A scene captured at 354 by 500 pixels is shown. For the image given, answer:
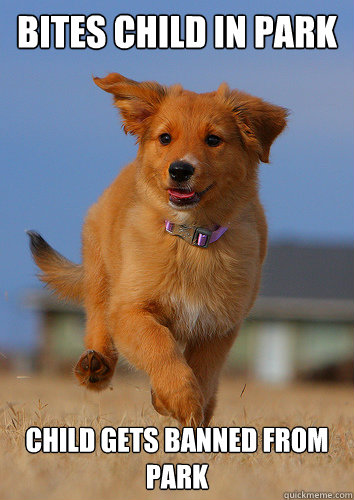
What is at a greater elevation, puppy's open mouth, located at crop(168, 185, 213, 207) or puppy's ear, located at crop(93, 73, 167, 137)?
puppy's ear, located at crop(93, 73, 167, 137)

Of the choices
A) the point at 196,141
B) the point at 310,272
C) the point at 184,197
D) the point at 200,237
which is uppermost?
the point at 310,272

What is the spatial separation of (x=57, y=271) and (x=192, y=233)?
1700mm

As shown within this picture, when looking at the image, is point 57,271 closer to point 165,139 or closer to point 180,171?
point 165,139

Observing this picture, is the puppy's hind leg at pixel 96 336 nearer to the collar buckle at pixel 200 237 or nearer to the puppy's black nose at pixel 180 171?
the collar buckle at pixel 200 237

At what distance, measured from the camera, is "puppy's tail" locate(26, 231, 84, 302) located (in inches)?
239

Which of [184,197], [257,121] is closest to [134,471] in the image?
[184,197]

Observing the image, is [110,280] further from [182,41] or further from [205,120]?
[182,41]

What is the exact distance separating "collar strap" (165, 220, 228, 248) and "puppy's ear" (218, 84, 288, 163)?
21.2 inches

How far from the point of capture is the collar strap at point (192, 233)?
479cm

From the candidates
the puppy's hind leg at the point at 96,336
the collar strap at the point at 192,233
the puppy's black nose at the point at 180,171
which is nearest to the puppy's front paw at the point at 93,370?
the puppy's hind leg at the point at 96,336

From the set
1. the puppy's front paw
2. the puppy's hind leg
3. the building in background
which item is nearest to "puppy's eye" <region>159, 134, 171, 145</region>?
the puppy's hind leg

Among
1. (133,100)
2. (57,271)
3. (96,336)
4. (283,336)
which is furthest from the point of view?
(283,336)

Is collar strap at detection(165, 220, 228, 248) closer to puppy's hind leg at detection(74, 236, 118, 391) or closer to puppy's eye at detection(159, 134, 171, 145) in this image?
puppy's eye at detection(159, 134, 171, 145)

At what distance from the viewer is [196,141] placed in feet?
14.9
